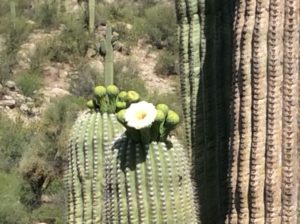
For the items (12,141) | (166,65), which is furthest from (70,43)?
(12,141)

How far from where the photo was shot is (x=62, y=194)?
35.4 feet

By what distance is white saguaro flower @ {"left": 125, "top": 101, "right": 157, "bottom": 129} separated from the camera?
11.5 ft

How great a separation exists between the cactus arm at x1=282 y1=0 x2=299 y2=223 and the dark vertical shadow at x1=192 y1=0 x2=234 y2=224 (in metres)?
0.42

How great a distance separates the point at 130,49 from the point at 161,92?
2.90 m

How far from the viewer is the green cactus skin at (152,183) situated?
353cm

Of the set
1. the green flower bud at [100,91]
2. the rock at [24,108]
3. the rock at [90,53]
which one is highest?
the green flower bud at [100,91]

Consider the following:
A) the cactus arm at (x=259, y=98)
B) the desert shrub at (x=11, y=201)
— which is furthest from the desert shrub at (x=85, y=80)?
the cactus arm at (x=259, y=98)

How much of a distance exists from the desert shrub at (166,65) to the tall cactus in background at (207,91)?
1383cm

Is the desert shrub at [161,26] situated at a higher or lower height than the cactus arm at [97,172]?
lower

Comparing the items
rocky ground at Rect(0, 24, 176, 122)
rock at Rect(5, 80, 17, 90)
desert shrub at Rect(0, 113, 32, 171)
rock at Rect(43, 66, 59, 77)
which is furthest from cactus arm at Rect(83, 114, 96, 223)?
rock at Rect(43, 66, 59, 77)

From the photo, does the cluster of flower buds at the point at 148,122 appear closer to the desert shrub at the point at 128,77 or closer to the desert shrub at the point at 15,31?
the desert shrub at the point at 128,77

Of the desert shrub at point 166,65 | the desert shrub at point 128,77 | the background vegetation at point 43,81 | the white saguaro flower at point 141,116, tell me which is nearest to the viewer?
the white saguaro flower at point 141,116

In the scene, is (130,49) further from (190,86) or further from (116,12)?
(190,86)

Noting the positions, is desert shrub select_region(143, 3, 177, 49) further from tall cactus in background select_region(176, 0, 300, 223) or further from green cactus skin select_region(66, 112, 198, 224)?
green cactus skin select_region(66, 112, 198, 224)
